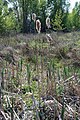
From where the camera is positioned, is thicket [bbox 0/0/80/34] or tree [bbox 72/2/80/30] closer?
thicket [bbox 0/0/80/34]

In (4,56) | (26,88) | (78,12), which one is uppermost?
(26,88)

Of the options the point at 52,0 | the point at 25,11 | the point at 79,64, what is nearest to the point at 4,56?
the point at 79,64

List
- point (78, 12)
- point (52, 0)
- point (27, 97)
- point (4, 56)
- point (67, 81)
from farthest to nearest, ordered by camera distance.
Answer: point (78, 12), point (52, 0), point (4, 56), point (67, 81), point (27, 97)

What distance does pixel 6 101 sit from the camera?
10.7ft

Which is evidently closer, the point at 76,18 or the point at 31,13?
the point at 31,13

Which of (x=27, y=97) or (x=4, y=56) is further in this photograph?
(x=4, y=56)

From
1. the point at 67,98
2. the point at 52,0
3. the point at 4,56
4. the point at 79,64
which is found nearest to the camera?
the point at 67,98

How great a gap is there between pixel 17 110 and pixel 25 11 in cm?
2988

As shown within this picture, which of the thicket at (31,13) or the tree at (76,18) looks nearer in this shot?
the thicket at (31,13)

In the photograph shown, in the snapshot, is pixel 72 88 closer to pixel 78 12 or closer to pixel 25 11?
pixel 25 11

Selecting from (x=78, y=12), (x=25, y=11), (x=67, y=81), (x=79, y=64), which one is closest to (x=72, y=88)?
(x=67, y=81)

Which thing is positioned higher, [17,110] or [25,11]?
[17,110]

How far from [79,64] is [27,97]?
3.61m

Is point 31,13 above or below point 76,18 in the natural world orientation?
above
